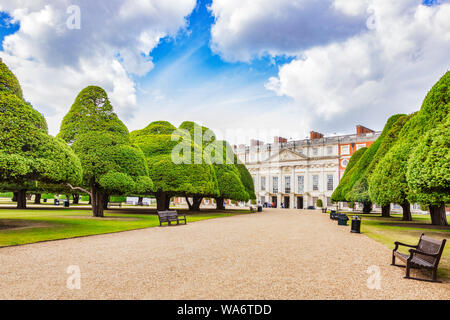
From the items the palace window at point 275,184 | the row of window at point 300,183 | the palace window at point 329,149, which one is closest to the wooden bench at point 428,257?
the row of window at point 300,183

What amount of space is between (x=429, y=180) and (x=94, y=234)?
1321 cm

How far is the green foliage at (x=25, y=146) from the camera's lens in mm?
11875

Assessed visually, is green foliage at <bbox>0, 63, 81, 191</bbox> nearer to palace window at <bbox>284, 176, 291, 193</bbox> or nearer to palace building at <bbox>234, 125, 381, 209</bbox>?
palace building at <bbox>234, 125, 381, 209</bbox>

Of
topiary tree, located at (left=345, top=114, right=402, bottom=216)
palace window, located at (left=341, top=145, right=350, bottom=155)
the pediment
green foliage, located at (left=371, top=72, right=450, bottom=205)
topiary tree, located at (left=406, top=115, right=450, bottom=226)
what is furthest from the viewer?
the pediment

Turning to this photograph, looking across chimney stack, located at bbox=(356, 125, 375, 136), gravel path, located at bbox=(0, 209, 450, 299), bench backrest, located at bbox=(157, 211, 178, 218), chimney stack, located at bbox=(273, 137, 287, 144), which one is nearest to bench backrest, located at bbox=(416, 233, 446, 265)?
gravel path, located at bbox=(0, 209, 450, 299)

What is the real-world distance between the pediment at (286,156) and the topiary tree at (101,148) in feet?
173

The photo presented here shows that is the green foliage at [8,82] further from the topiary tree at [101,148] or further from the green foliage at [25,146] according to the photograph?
the topiary tree at [101,148]

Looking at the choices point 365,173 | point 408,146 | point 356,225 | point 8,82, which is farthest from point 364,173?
point 8,82

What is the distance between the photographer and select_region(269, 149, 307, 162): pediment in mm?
70625

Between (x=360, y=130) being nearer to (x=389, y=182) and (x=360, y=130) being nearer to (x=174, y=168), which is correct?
(x=174, y=168)

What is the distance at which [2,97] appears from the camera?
1259 centimetres

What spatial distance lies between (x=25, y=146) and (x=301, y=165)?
62447 mm

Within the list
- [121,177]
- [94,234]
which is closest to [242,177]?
[121,177]
